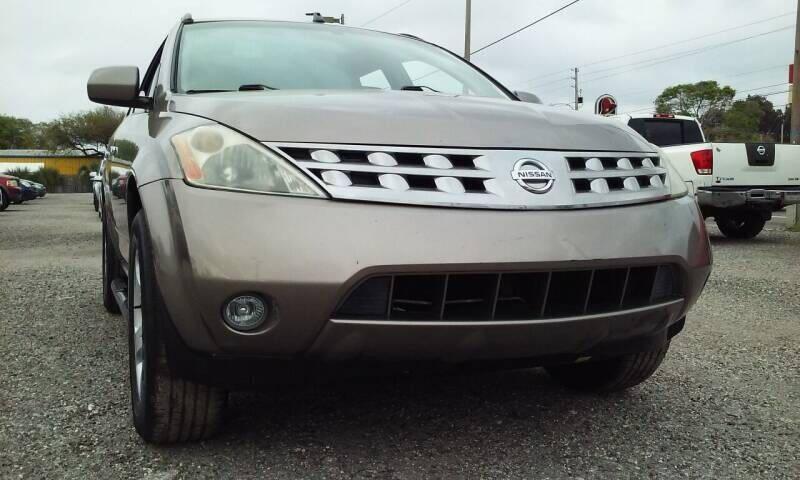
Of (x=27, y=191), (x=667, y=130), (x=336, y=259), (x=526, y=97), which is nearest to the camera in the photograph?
(x=336, y=259)

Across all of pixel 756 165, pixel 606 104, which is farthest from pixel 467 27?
pixel 756 165

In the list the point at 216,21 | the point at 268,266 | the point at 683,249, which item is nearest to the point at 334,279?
the point at 268,266

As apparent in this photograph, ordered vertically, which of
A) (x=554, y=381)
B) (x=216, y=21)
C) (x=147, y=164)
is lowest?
(x=554, y=381)

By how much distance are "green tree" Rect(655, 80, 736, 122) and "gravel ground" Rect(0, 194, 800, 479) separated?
3370 inches

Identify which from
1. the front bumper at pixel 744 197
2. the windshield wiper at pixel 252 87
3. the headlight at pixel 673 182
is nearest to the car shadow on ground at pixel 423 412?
the headlight at pixel 673 182

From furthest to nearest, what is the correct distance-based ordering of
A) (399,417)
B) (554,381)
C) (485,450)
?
(554,381) < (399,417) < (485,450)

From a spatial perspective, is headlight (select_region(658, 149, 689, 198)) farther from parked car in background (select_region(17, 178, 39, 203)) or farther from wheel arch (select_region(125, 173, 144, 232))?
parked car in background (select_region(17, 178, 39, 203))

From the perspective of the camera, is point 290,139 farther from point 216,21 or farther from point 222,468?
point 216,21

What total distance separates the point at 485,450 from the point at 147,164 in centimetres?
135

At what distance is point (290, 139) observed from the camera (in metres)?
2.00

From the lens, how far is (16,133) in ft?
329

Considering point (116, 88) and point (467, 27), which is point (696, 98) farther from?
point (116, 88)

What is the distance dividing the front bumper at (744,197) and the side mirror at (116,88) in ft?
23.5

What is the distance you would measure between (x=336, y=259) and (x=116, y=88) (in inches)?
56.4
